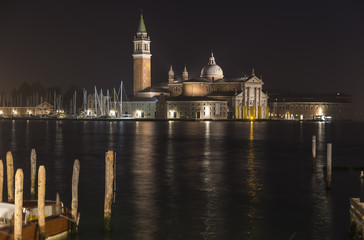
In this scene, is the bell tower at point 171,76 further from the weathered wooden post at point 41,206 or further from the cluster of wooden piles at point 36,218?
the weathered wooden post at point 41,206

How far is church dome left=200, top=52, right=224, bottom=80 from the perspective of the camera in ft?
513

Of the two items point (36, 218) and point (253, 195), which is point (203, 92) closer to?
point (253, 195)

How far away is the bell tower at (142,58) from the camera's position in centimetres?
15338

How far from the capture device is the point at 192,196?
80.6 feet

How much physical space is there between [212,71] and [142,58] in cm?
1947

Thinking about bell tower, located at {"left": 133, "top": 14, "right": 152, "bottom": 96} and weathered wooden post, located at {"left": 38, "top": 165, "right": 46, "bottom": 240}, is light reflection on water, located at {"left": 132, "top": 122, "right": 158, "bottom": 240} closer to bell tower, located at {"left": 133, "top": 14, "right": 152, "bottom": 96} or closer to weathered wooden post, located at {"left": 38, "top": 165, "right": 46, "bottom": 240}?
weathered wooden post, located at {"left": 38, "top": 165, "right": 46, "bottom": 240}

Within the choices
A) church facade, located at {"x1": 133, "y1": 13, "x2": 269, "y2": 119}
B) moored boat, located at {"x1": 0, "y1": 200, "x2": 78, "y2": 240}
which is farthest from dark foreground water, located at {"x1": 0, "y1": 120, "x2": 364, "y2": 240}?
church facade, located at {"x1": 133, "y1": 13, "x2": 269, "y2": 119}

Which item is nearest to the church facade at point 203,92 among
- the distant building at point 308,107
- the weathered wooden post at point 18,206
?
the distant building at point 308,107

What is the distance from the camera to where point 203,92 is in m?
151

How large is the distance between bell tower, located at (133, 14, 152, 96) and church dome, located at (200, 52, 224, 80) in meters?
15.3

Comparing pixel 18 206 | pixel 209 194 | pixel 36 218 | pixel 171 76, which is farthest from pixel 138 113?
pixel 18 206

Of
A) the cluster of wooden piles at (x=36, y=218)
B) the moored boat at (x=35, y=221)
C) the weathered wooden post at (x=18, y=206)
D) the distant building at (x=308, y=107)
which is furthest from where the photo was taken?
the distant building at (x=308, y=107)

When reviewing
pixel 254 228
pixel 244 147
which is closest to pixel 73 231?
pixel 254 228

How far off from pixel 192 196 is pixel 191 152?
71.7 feet
